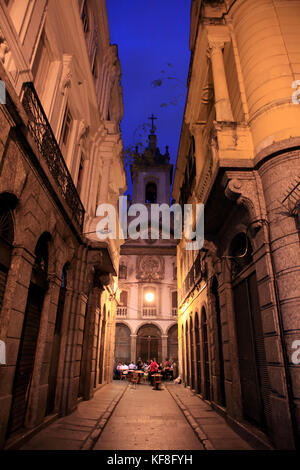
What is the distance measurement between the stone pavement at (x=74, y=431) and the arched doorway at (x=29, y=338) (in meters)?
0.58

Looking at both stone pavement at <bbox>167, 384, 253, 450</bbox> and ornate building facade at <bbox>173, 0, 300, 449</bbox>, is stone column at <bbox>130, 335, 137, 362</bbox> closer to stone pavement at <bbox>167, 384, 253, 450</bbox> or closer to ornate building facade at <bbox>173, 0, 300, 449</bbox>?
stone pavement at <bbox>167, 384, 253, 450</bbox>

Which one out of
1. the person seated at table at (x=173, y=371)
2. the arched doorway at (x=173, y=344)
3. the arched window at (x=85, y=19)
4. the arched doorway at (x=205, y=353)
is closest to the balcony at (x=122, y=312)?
the arched doorway at (x=173, y=344)

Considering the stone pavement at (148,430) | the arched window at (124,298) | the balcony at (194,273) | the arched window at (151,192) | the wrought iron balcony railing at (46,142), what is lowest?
the stone pavement at (148,430)

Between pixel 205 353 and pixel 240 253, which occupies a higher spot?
pixel 240 253

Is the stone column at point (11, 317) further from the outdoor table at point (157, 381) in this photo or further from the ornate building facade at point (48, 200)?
the outdoor table at point (157, 381)

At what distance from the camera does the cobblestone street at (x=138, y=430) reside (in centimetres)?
553

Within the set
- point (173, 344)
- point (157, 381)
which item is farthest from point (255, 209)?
point (173, 344)

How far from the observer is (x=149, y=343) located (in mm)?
29641

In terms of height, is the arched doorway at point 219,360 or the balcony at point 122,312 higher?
the balcony at point 122,312

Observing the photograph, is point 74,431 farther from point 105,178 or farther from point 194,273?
point 105,178

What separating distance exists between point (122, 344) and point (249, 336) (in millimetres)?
25403

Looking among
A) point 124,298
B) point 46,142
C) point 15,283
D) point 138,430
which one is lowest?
point 138,430

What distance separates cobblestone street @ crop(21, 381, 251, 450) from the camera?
553cm

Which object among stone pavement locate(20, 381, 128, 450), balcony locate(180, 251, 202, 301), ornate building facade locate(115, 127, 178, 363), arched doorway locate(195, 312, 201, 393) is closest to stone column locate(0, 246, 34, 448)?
stone pavement locate(20, 381, 128, 450)
